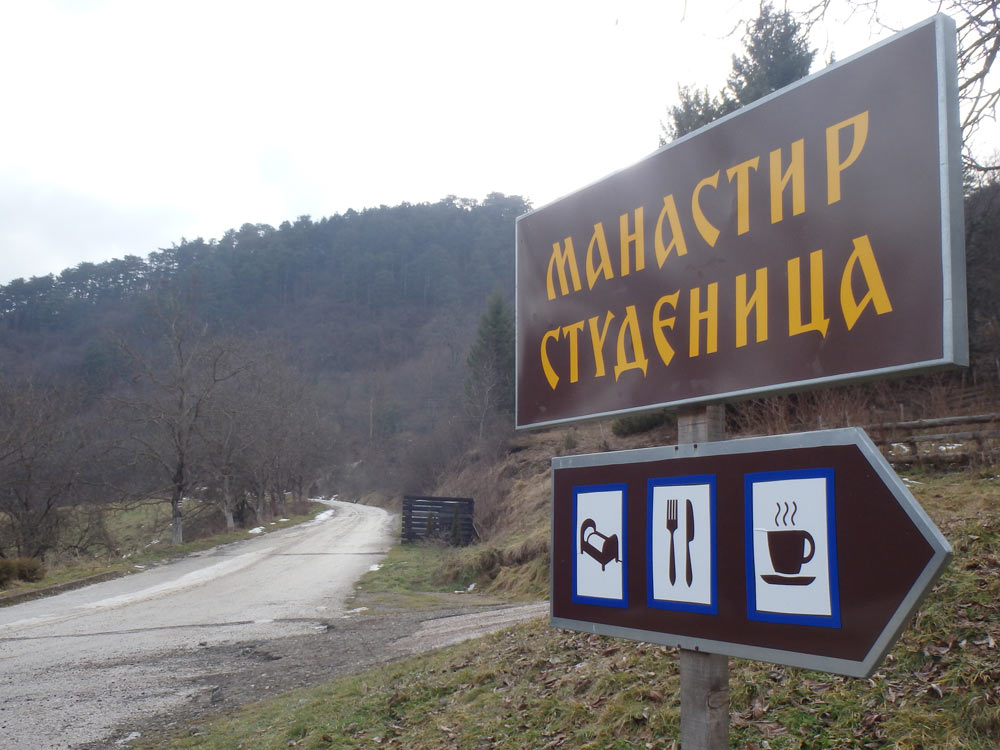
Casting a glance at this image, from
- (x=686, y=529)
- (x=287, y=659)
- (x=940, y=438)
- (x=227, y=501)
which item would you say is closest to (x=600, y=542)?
(x=686, y=529)

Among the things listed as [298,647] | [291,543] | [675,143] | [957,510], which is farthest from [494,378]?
[675,143]

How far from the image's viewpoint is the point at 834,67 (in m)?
2.27

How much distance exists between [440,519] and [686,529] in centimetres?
2368

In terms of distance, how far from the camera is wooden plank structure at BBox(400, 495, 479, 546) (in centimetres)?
2488

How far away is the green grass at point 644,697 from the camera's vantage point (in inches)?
147

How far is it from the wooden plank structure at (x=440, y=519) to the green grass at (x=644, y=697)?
1751 cm

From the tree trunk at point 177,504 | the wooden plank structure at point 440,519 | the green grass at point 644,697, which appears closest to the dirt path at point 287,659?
the green grass at point 644,697

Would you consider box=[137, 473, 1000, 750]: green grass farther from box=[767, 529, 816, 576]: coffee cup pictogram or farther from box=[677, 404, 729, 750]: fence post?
box=[767, 529, 816, 576]: coffee cup pictogram

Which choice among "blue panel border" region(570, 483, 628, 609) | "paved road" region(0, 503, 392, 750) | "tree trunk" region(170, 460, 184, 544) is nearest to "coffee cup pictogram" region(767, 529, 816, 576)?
"blue panel border" region(570, 483, 628, 609)

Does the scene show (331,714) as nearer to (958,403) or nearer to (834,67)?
(834,67)

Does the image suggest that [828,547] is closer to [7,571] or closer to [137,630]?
[137,630]

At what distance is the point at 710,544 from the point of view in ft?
7.62

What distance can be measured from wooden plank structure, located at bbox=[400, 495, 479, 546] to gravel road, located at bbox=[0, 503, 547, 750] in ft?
20.5

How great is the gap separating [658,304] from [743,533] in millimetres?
823
